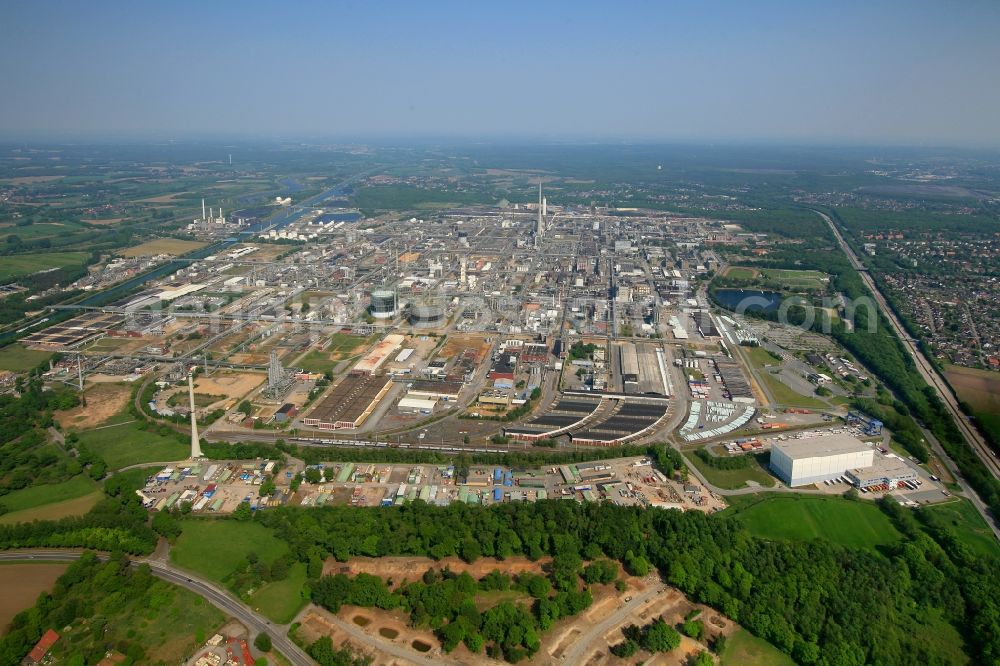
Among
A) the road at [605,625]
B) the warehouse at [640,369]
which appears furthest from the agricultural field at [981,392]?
the road at [605,625]

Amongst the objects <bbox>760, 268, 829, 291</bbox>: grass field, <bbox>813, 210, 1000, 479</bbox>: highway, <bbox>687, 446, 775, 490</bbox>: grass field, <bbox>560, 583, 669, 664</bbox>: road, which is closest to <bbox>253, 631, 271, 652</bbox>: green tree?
<bbox>560, 583, 669, 664</bbox>: road

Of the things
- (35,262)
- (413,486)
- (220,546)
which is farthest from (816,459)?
(35,262)

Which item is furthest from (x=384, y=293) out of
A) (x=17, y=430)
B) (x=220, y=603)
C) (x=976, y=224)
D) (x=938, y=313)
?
(x=976, y=224)

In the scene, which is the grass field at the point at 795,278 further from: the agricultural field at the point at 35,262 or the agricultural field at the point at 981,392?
the agricultural field at the point at 35,262

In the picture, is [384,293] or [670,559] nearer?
[670,559]

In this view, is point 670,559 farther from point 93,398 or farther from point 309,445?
point 93,398

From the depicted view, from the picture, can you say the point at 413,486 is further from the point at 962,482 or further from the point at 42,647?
the point at 962,482
